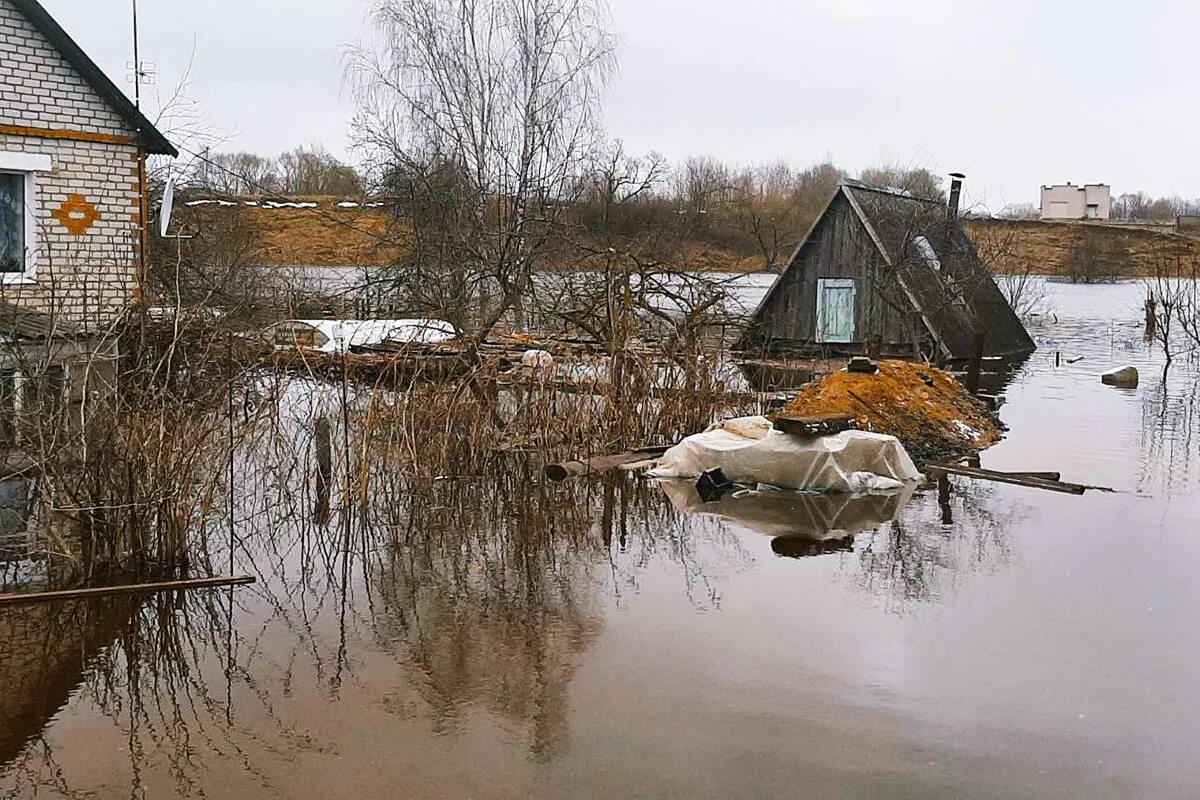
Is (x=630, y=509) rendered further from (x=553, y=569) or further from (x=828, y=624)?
(x=828, y=624)

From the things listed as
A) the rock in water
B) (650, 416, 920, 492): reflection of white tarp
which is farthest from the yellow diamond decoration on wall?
the rock in water

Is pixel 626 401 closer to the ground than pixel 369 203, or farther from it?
closer to the ground

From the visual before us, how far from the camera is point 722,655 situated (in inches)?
266

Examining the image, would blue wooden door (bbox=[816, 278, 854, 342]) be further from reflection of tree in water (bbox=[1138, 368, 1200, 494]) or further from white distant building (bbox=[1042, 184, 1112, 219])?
white distant building (bbox=[1042, 184, 1112, 219])

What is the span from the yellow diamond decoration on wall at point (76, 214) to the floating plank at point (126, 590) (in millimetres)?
8176

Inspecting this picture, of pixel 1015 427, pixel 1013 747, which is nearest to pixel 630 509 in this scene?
pixel 1013 747

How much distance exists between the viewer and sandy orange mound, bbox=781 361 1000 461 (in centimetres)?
1384

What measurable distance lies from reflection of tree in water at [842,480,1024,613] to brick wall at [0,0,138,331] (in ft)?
29.7

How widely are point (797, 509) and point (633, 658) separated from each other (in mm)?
4405

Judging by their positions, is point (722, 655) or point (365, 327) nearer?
point (722, 655)

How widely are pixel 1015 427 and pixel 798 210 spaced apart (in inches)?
1232

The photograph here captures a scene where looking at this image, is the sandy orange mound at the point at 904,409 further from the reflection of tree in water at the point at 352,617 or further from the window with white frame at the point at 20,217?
the window with white frame at the point at 20,217

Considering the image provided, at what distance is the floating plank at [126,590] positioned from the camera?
719 centimetres

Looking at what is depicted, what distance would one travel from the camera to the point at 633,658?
6.70 metres
